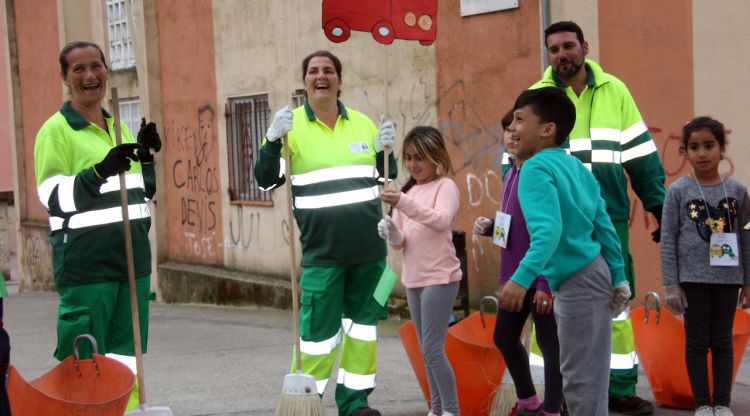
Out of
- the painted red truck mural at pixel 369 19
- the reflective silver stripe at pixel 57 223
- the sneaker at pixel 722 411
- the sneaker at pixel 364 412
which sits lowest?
the sneaker at pixel 364 412

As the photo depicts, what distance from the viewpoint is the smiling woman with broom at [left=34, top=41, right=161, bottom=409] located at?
18.0 ft

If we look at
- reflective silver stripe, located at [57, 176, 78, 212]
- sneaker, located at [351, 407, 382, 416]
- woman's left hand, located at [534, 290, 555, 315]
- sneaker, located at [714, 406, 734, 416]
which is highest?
reflective silver stripe, located at [57, 176, 78, 212]

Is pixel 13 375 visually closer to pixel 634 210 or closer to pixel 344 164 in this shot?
pixel 344 164

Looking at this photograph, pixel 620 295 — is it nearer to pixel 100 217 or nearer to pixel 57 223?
pixel 100 217

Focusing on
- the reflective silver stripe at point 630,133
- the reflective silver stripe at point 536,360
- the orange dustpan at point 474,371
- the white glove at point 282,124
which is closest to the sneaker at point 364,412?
the orange dustpan at point 474,371

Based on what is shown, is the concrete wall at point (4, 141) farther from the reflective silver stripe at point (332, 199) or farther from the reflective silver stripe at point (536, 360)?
the reflective silver stripe at point (536, 360)

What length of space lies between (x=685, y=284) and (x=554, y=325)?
94 centimetres

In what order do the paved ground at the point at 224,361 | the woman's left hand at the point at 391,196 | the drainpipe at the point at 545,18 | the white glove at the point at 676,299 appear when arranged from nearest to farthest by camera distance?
the woman's left hand at the point at 391,196 < the white glove at the point at 676,299 < the paved ground at the point at 224,361 < the drainpipe at the point at 545,18

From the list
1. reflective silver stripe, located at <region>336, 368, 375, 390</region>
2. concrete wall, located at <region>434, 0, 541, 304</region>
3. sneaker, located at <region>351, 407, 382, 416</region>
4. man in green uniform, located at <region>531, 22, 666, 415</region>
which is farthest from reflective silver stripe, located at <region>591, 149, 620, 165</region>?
concrete wall, located at <region>434, 0, 541, 304</region>

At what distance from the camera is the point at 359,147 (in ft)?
20.9

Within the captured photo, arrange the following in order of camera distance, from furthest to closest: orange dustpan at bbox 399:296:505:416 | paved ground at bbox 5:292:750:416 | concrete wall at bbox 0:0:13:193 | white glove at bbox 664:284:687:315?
concrete wall at bbox 0:0:13:193 → paved ground at bbox 5:292:750:416 → orange dustpan at bbox 399:296:505:416 → white glove at bbox 664:284:687:315

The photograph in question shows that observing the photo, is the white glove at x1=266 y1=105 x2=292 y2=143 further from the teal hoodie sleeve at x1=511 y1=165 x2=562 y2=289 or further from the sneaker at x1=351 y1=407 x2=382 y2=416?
the teal hoodie sleeve at x1=511 y1=165 x2=562 y2=289

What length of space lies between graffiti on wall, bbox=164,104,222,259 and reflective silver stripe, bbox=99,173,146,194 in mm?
9408

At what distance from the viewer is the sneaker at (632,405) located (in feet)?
20.8
